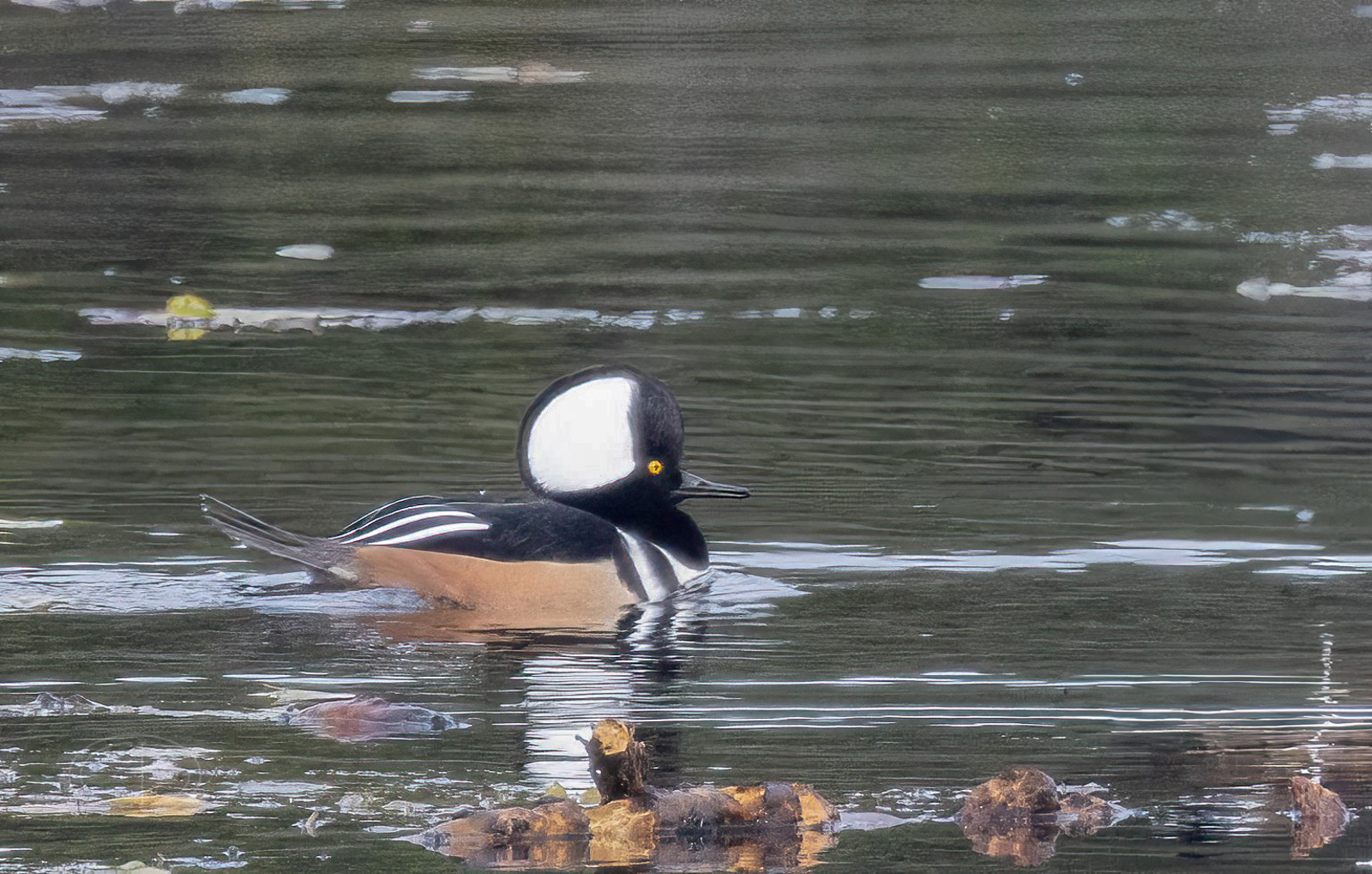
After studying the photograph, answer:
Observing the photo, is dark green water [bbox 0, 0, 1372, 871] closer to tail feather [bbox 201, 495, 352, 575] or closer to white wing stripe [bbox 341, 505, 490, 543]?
tail feather [bbox 201, 495, 352, 575]

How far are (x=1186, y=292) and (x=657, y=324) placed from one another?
2.74m

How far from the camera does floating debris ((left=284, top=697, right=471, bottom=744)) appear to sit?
15.5ft

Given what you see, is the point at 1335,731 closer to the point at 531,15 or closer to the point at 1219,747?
the point at 1219,747

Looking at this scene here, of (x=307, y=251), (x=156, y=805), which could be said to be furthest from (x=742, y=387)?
(x=156, y=805)

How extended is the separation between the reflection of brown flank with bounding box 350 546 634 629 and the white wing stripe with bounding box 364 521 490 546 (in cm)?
2

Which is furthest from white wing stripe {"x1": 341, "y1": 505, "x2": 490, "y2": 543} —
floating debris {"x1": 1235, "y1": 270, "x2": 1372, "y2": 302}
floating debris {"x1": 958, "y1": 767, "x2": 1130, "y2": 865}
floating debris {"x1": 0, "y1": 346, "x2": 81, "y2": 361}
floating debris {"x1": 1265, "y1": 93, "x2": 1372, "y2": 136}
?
floating debris {"x1": 1265, "y1": 93, "x2": 1372, "y2": 136}

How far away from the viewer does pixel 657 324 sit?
9922 mm

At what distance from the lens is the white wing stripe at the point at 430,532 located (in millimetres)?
6500

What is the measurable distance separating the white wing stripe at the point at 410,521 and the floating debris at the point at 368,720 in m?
1.61

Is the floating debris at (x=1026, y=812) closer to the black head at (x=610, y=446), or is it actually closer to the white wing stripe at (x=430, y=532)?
the white wing stripe at (x=430, y=532)

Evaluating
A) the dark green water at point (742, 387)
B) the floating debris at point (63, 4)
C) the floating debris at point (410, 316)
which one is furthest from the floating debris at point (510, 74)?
the floating debris at point (410, 316)

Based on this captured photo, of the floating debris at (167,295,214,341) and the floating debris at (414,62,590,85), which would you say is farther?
the floating debris at (414,62,590,85)

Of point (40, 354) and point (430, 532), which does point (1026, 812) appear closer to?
point (430, 532)

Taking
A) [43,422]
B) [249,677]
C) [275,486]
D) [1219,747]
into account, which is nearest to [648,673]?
[249,677]
